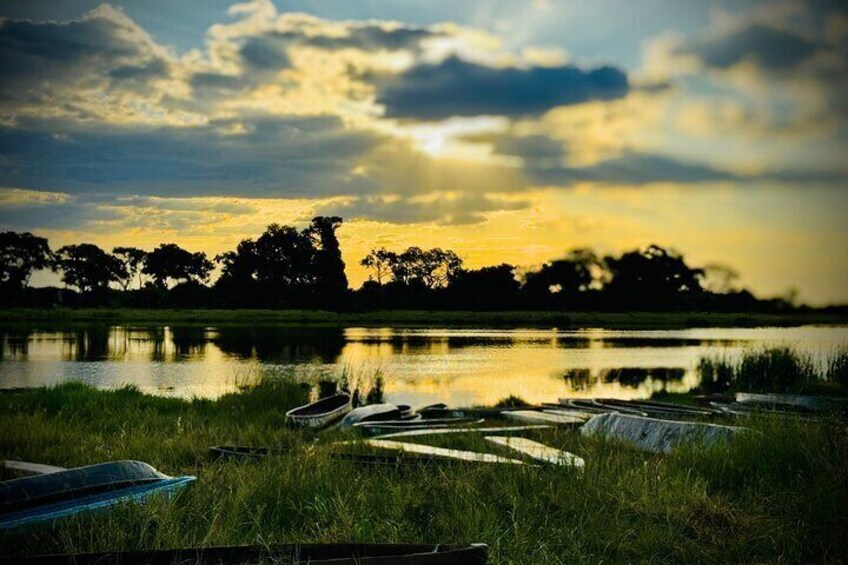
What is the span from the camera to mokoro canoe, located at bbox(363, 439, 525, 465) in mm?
7241

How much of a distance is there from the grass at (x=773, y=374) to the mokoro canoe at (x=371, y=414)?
35.8ft

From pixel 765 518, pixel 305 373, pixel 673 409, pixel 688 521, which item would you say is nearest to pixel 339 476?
pixel 688 521

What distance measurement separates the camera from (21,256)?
264 feet

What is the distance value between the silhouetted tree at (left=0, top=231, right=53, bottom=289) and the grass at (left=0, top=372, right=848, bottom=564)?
8160 centimetres

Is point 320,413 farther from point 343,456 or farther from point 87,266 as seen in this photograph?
point 87,266

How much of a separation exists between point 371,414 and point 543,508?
28.9ft

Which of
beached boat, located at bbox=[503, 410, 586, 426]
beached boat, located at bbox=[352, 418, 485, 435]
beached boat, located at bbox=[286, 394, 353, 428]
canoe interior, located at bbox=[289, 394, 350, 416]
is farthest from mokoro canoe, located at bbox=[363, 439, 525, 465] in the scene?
canoe interior, located at bbox=[289, 394, 350, 416]

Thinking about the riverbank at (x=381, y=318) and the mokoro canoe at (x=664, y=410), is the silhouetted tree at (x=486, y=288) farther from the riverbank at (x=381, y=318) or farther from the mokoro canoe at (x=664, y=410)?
the mokoro canoe at (x=664, y=410)

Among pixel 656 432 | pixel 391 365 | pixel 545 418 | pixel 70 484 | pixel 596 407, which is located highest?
pixel 70 484

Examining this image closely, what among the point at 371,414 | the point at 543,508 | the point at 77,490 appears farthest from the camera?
the point at 371,414

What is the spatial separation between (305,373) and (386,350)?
15.9 m

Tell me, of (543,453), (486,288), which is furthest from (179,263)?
(543,453)

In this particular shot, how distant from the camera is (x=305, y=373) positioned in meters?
27.4

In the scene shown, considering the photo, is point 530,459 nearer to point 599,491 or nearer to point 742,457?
point 599,491
